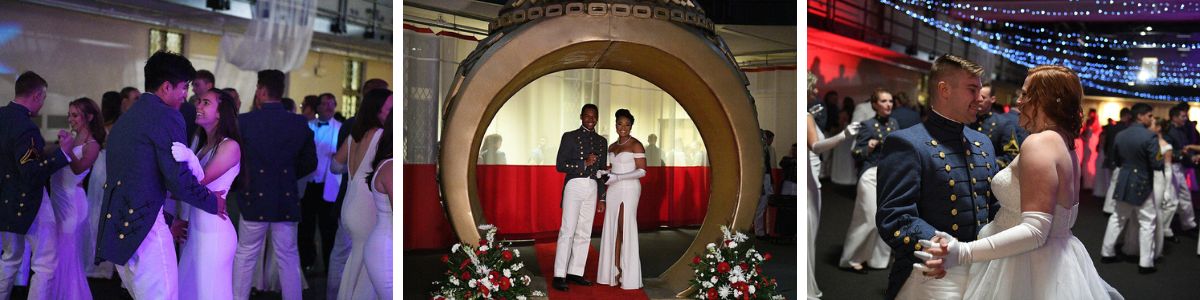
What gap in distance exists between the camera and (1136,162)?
508cm

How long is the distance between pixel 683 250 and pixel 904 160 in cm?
292

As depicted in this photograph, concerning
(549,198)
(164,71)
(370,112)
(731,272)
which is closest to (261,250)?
(370,112)

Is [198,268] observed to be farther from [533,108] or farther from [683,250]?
[683,250]

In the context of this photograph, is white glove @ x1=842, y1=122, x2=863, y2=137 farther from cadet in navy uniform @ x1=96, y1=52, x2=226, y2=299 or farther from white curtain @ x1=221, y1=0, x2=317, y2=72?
cadet in navy uniform @ x1=96, y1=52, x2=226, y2=299

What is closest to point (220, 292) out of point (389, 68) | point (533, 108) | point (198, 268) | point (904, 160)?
point (198, 268)

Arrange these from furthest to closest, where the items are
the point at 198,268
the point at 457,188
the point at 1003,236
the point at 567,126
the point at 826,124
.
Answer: the point at 567,126 → the point at 826,124 → the point at 457,188 → the point at 198,268 → the point at 1003,236

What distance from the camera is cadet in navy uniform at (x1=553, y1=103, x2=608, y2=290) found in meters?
5.79

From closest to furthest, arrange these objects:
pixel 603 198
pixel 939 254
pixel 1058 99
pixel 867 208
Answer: pixel 939 254
pixel 1058 99
pixel 603 198
pixel 867 208

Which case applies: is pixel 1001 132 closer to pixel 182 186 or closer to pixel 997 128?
pixel 997 128

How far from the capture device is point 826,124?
564 centimetres

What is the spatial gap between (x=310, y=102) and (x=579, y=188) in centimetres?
169

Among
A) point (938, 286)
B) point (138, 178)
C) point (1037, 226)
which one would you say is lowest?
point (938, 286)

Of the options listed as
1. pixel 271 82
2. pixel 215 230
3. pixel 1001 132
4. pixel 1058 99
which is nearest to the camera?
pixel 1058 99

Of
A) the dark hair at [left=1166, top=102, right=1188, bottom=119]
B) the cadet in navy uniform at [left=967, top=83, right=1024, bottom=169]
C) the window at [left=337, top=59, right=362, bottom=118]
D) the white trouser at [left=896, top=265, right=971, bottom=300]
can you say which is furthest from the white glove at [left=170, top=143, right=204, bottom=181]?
the dark hair at [left=1166, top=102, right=1188, bottom=119]
